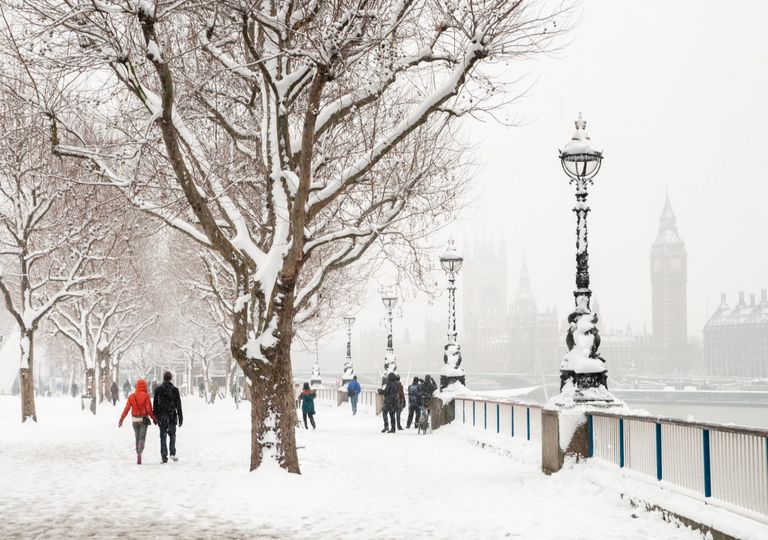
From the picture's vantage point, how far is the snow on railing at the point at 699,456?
8.80 meters

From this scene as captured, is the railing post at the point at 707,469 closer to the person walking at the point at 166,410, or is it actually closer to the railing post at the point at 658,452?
the railing post at the point at 658,452

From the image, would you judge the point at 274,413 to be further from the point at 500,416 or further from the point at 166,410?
the point at 500,416

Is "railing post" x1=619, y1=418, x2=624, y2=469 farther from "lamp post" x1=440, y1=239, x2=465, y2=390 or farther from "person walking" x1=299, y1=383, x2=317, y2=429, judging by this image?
"person walking" x1=299, y1=383, x2=317, y2=429

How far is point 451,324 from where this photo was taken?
28000mm

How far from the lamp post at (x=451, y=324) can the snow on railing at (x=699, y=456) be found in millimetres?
13993

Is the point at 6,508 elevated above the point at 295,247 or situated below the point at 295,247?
below

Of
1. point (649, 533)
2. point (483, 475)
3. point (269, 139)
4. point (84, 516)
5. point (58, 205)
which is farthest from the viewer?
A: point (58, 205)

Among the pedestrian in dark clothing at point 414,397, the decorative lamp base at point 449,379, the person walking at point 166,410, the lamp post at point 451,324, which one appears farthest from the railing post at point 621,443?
the pedestrian in dark clothing at point 414,397

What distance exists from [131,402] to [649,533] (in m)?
11.4

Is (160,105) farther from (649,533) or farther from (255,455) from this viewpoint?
(649,533)

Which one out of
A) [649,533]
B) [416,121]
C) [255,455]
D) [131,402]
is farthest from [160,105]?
[649,533]

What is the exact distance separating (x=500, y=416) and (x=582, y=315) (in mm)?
7733

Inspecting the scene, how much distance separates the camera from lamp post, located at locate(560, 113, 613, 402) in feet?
48.1

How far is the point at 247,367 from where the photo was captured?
1442cm
